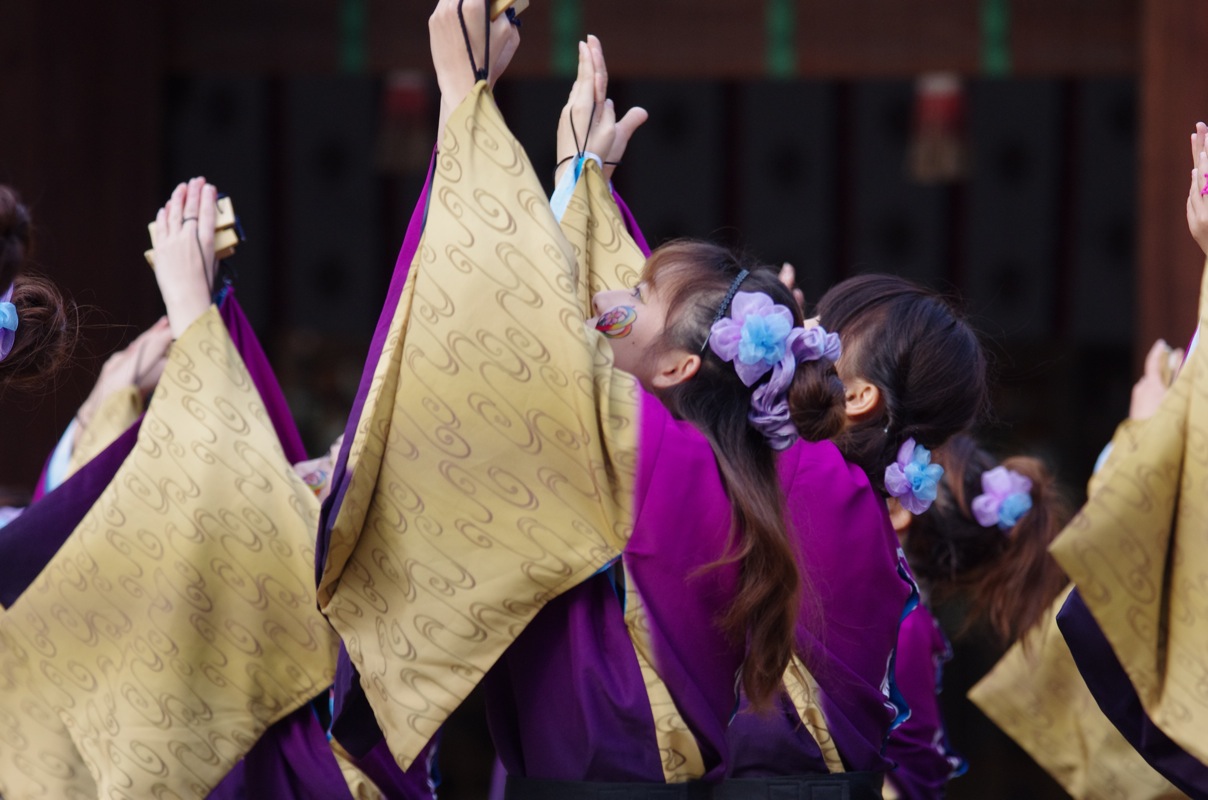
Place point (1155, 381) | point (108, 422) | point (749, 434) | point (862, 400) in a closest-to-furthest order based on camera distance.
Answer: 1. point (749, 434)
2. point (862, 400)
3. point (1155, 381)
4. point (108, 422)

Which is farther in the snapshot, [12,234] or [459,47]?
[12,234]

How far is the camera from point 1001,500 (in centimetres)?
257

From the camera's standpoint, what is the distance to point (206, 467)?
197cm

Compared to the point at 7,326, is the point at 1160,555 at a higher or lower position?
lower

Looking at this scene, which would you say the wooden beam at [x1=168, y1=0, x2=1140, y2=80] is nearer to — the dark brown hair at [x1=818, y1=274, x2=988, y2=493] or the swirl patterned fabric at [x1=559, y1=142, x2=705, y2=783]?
the swirl patterned fabric at [x1=559, y1=142, x2=705, y2=783]

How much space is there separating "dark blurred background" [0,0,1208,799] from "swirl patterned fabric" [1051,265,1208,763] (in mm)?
2116

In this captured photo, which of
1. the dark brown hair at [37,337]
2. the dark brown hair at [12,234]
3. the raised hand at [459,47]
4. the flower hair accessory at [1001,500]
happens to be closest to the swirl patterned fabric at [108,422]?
the dark brown hair at [12,234]

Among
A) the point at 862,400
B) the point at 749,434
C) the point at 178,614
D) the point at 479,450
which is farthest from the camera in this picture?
the point at 862,400

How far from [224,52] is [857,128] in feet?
7.51

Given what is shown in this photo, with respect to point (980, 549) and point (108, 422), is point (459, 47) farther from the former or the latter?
point (980, 549)

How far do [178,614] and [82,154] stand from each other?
10.1 ft

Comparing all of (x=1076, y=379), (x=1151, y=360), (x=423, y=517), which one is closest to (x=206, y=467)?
(x=423, y=517)

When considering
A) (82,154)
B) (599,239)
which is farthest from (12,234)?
(82,154)

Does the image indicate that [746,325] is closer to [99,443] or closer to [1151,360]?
[1151,360]
